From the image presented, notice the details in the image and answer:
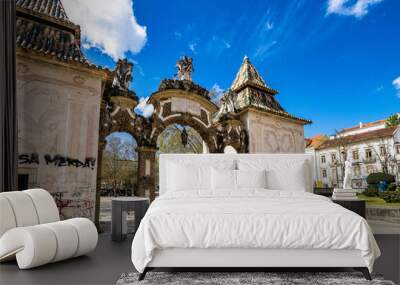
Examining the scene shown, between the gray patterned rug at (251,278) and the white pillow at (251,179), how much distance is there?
135cm

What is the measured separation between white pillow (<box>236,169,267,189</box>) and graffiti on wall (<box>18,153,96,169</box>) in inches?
104

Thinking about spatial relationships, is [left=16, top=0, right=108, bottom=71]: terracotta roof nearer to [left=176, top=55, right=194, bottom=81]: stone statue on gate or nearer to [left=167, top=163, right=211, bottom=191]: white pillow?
[left=176, top=55, right=194, bottom=81]: stone statue on gate

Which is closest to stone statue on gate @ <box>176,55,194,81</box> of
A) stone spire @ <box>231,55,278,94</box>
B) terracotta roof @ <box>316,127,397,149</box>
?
stone spire @ <box>231,55,278,94</box>

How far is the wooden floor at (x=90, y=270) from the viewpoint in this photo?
2305 mm

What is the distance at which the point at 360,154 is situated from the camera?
5586 mm

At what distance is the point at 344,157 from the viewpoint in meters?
5.79

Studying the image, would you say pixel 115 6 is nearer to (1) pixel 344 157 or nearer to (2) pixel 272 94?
(2) pixel 272 94

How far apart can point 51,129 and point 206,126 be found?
3.31m

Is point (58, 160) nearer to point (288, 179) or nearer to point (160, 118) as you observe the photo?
point (160, 118)

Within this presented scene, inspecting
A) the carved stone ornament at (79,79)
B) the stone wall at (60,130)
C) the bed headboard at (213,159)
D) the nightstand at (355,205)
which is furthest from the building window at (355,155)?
the carved stone ornament at (79,79)

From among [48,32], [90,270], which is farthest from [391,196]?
[48,32]

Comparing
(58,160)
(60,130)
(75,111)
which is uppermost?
(75,111)

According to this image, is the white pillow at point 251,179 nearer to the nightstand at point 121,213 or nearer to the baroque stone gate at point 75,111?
the nightstand at point 121,213

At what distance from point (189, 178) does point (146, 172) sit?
2.14 m
